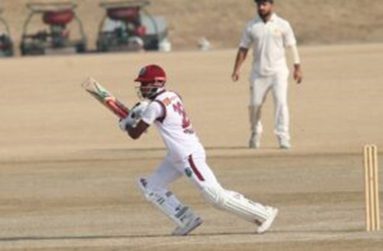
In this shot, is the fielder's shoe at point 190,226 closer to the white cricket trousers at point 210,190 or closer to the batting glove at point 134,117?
the white cricket trousers at point 210,190

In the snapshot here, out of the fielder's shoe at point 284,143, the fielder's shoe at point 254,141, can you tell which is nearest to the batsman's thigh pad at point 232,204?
the fielder's shoe at point 284,143

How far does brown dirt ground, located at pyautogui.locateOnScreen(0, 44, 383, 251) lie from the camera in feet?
51.8

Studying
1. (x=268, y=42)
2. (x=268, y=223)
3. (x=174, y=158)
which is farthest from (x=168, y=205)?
(x=268, y=42)

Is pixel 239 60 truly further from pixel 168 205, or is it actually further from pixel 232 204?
pixel 232 204

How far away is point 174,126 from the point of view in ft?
49.4

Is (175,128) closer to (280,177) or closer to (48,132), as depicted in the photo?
(280,177)

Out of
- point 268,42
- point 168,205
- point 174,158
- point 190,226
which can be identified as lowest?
point 268,42

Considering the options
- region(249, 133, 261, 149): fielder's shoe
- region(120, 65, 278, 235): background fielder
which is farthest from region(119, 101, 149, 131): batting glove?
region(249, 133, 261, 149): fielder's shoe

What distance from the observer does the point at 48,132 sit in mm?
28016

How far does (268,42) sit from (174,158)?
8490 millimetres

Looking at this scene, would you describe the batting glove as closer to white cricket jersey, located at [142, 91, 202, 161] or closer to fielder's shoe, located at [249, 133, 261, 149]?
white cricket jersey, located at [142, 91, 202, 161]

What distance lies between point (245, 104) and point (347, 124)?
11.3ft

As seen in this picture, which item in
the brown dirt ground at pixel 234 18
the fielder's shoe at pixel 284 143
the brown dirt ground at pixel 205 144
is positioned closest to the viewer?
the brown dirt ground at pixel 205 144

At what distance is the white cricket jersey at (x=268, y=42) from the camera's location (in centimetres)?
2339
